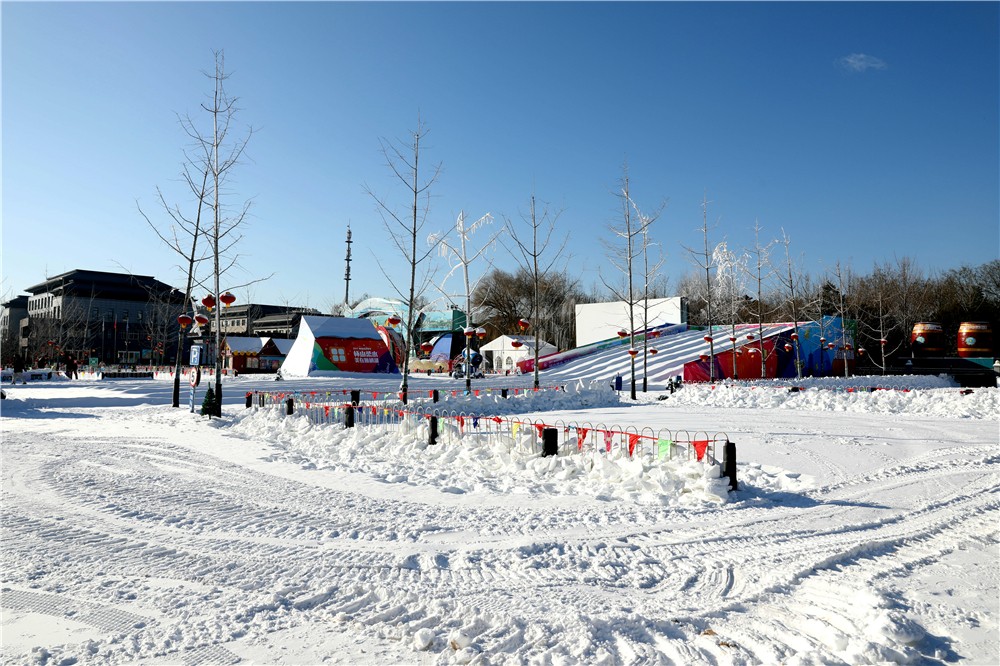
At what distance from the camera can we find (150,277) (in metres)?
84.5

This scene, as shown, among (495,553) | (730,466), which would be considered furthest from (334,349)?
(495,553)

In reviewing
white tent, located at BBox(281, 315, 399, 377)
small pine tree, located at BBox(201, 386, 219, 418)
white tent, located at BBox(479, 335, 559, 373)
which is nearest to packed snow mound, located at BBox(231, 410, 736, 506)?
small pine tree, located at BBox(201, 386, 219, 418)

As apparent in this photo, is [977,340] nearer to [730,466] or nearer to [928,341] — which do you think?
[928,341]

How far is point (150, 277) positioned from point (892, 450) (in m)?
93.6

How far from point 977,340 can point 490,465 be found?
4800 centimetres

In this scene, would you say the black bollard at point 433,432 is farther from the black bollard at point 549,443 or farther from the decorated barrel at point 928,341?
the decorated barrel at point 928,341

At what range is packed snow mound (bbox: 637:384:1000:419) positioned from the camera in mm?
17891

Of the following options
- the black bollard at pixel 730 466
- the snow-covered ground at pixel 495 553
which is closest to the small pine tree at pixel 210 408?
the snow-covered ground at pixel 495 553

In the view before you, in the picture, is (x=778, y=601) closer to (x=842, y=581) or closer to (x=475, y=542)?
(x=842, y=581)

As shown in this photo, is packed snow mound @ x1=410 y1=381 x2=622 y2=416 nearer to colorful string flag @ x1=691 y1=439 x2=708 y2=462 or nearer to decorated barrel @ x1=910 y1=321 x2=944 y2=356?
colorful string flag @ x1=691 y1=439 x2=708 y2=462

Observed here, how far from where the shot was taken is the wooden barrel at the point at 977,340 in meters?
42.6

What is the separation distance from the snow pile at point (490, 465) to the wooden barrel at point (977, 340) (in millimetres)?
46415

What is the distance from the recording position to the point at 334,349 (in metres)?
38.7

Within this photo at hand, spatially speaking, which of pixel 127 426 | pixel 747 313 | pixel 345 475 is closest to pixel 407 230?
pixel 127 426
